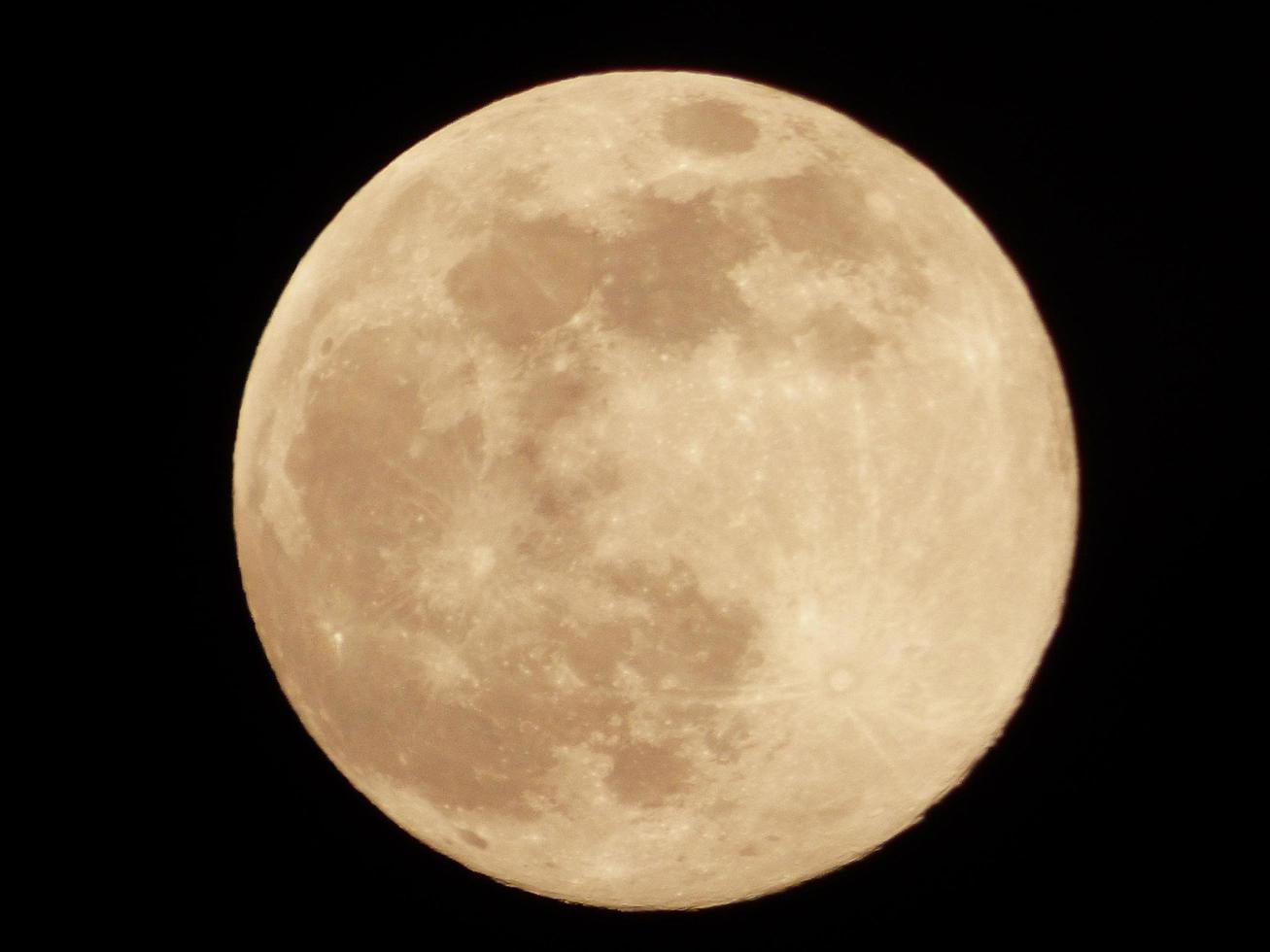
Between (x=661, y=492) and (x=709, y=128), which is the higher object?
(x=709, y=128)

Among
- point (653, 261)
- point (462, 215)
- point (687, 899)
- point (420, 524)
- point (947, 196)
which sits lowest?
point (687, 899)

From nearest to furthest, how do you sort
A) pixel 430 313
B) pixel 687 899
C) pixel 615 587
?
1. pixel 615 587
2. pixel 430 313
3. pixel 687 899

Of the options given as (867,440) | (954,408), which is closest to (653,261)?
(867,440)

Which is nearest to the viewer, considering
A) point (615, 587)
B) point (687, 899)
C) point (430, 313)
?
point (615, 587)

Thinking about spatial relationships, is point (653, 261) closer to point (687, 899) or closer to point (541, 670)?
point (541, 670)

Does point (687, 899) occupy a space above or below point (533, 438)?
below

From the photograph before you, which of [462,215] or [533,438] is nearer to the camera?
[533,438]
